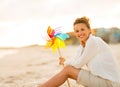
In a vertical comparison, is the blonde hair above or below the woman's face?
above

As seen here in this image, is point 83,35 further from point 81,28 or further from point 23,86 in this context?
point 23,86

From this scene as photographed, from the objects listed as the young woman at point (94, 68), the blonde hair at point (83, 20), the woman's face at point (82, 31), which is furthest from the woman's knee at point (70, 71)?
the blonde hair at point (83, 20)

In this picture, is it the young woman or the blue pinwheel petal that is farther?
the blue pinwheel petal

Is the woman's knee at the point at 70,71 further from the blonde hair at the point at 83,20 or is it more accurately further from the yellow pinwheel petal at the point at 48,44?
the yellow pinwheel petal at the point at 48,44

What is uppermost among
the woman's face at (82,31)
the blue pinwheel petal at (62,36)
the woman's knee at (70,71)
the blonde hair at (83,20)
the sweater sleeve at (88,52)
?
the blonde hair at (83,20)

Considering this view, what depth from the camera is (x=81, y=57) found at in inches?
194

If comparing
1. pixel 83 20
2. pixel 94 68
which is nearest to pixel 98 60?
pixel 94 68

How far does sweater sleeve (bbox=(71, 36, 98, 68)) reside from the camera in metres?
4.91

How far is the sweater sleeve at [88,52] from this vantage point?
4.91 m

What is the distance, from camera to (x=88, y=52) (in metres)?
4.91

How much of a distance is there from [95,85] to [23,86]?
2.40 m

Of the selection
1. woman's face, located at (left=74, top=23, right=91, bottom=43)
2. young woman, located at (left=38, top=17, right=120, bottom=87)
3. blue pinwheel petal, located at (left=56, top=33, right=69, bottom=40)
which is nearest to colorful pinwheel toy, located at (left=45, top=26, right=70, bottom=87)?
blue pinwheel petal, located at (left=56, top=33, right=69, bottom=40)

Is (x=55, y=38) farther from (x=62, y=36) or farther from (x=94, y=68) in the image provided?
(x=94, y=68)

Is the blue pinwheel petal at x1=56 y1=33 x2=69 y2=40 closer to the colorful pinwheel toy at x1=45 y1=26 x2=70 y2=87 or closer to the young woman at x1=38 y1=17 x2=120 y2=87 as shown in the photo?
the colorful pinwheel toy at x1=45 y1=26 x2=70 y2=87
